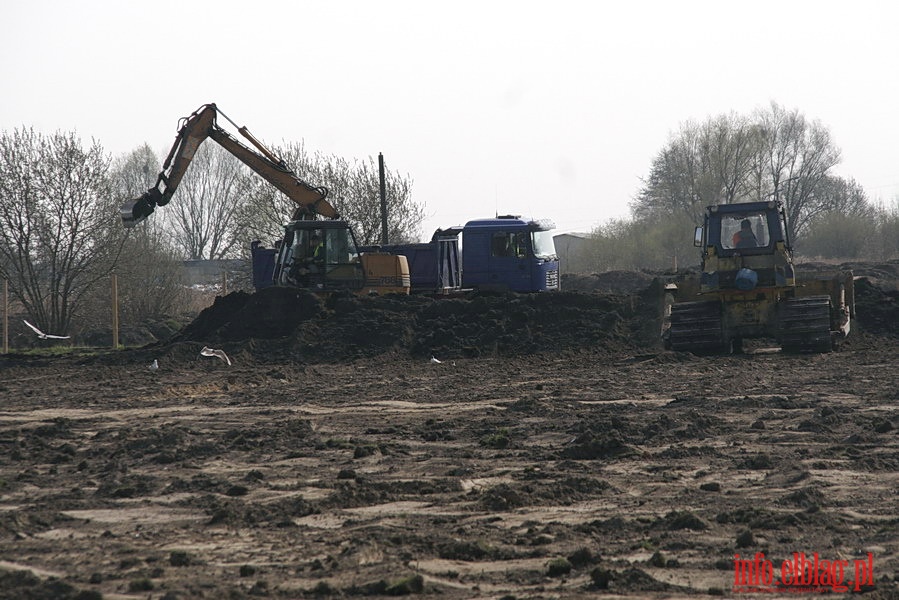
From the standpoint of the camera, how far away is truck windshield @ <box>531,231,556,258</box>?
31812mm

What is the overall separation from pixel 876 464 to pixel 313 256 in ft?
64.3

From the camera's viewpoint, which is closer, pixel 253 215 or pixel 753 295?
pixel 753 295

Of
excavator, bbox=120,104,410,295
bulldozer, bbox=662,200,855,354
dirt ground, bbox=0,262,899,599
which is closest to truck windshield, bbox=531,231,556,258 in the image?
excavator, bbox=120,104,410,295

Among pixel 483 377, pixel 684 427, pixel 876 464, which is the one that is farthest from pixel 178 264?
pixel 876 464

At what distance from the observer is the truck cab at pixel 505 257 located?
31.7 meters

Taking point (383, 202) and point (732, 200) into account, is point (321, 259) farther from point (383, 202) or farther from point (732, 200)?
point (732, 200)

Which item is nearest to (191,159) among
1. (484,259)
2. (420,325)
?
(420,325)

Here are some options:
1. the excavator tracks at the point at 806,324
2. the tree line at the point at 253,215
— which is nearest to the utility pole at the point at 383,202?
the tree line at the point at 253,215

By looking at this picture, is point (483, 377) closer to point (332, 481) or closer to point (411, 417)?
point (411, 417)

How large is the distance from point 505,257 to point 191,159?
32.0 ft

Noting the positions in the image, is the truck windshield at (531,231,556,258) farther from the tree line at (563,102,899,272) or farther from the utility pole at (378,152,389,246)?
the tree line at (563,102,899,272)

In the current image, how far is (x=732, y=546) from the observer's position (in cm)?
649

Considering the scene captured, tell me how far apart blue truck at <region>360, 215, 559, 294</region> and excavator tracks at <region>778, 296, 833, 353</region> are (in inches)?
500

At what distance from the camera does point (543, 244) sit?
106 ft
